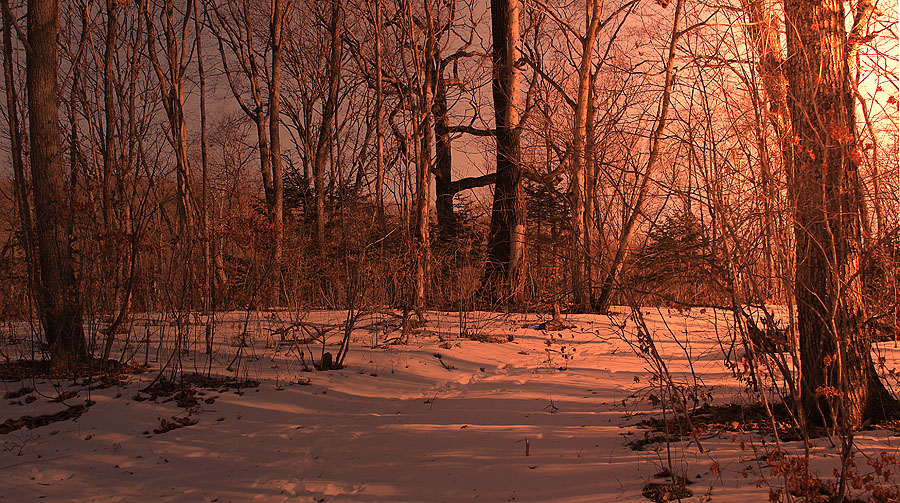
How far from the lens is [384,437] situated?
16.2 ft

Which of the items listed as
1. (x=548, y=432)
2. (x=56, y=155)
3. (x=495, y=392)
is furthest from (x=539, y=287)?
(x=56, y=155)

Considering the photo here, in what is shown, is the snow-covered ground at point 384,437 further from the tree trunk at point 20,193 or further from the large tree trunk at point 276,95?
the large tree trunk at point 276,95

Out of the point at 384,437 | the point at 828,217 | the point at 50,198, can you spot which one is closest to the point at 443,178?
the point at 50,198

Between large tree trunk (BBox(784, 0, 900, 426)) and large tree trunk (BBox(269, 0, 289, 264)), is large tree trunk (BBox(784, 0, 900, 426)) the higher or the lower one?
the lower one

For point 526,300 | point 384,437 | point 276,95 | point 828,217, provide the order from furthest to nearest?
point 276,95 → point 526,300 → point 384,437 → point 828,217

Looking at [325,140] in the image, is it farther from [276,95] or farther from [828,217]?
[828,217]

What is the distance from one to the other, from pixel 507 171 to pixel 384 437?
24.7 feet

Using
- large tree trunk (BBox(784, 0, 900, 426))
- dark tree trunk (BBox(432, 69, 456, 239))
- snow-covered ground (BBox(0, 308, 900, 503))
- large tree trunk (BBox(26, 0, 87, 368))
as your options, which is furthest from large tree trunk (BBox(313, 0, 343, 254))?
large tree trunk (BBox(784, 0, 900, 426))

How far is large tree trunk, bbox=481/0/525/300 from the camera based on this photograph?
1086 cm

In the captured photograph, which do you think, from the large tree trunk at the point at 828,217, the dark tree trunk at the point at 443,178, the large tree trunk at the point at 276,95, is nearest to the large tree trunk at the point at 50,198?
the large tree trunk at the point at 828,217

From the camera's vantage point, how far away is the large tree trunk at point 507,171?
35.6 feet

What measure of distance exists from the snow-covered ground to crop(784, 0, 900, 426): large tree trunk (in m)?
0.40

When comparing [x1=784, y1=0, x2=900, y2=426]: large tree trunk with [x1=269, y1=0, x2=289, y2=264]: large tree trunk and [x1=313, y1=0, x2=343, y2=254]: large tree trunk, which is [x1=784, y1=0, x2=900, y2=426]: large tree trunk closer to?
[x1=313, y1=0, x2=343, y2=254]: large tree trunk

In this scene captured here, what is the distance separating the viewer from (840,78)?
3.68 metres
